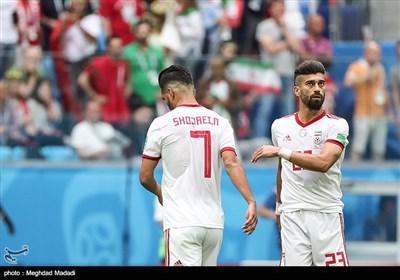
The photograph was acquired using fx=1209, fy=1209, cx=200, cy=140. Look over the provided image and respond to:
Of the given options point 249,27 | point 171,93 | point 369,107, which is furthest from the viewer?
point 249,27

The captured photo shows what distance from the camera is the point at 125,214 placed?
17.8 meters

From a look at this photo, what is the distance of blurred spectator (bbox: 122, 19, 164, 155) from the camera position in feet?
57.4

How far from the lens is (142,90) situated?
1758 cm

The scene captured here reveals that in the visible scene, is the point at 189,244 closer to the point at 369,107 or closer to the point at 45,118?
the point at 45,118

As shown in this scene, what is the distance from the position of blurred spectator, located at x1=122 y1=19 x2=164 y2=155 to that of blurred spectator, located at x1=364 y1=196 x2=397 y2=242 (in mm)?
3600

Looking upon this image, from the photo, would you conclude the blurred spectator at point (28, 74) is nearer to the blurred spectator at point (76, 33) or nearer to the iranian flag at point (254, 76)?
the blurred spectator at point (76, 33)

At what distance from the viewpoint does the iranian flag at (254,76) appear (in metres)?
17.8

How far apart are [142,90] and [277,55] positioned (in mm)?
2415

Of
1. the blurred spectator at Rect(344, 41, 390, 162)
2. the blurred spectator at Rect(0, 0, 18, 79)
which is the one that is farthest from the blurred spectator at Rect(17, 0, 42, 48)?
the blurred spectator at Rect(344, 41, 390, 162)

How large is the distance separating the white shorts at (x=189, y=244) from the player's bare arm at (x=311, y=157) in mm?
839

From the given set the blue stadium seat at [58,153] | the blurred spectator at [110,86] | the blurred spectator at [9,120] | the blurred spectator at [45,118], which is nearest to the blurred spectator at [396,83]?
the blurred spectator at [110,86]

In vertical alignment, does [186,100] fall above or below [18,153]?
above

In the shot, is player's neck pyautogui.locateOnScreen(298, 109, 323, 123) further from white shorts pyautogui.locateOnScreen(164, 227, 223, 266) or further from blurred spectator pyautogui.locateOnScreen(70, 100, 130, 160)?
blurred spectator pyautogui.locateOnScreen(70, 100, 130, 160)

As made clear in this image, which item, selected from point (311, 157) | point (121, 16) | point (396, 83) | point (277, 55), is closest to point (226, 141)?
point (311, 157)
